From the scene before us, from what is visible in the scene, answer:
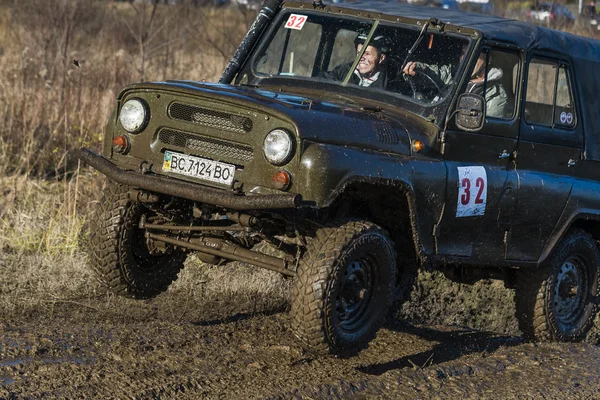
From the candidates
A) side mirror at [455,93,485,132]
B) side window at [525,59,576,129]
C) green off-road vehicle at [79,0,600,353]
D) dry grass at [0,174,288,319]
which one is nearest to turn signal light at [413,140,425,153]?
green off-road vehicle at [79,0,600,353]

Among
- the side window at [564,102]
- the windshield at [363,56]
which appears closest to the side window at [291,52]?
the windshield at [363,56]

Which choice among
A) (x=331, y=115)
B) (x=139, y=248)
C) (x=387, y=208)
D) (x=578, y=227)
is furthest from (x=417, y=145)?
(x=578, y=227)

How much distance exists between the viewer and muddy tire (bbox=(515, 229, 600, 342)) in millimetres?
6773

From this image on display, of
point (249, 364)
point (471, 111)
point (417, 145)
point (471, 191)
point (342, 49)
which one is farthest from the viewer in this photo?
point (342, 49)

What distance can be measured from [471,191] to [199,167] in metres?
1.72

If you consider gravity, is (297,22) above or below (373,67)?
above

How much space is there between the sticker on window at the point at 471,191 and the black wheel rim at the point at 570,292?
49.8 inches

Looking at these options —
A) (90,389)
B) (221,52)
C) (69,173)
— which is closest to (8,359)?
(90,389)

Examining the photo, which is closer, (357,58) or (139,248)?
(139,248)

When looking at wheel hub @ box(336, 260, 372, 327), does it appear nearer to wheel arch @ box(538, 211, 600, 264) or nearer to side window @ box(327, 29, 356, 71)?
side window @ box(327, 29, 356, 71)

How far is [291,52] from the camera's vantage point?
652 cm

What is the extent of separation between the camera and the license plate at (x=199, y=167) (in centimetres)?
514

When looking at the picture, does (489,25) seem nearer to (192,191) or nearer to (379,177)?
(379,177)

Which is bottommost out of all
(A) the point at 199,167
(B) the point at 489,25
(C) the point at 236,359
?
(C) the point at 236,359
